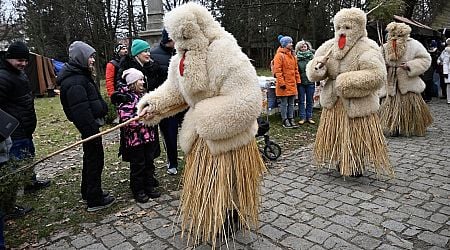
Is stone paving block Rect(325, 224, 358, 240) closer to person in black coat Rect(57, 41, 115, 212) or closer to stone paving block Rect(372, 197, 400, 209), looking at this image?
stone paving block Rect(372, 197, 400, 209)

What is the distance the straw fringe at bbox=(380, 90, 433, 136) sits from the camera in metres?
6.71

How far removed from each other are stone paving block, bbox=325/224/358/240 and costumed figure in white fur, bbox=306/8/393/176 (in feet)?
3.91

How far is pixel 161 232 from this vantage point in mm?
3447

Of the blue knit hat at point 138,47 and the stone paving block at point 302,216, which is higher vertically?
the blue knit hat at point 138,47

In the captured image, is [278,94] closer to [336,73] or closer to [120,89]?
[336,73]

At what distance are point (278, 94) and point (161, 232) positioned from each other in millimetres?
4962

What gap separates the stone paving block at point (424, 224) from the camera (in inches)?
132

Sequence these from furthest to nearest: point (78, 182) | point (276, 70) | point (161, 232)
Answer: point (276, 70) < point (78, 182) < point (161, 232)

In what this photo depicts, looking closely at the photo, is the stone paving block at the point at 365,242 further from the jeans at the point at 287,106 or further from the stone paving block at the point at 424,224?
the jeans at the point at 287,106

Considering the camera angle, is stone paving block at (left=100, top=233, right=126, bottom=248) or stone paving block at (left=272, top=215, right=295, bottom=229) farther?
stone paving block at (left=272, top=215, right=295, bottom=229)

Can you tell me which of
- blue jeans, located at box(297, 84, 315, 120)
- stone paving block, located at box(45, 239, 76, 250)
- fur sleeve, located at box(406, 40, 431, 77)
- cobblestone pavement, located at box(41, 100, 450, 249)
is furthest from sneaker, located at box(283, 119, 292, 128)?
stone paving block, located at box(45, 239, 76, 250)

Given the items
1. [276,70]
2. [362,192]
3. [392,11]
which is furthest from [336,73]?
[392,11]

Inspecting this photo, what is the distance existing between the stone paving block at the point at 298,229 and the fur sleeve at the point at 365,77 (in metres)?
1.69

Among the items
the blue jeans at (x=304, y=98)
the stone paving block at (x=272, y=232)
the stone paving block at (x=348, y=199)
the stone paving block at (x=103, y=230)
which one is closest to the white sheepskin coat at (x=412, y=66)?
the blue jeans at (x=304, y=98)
